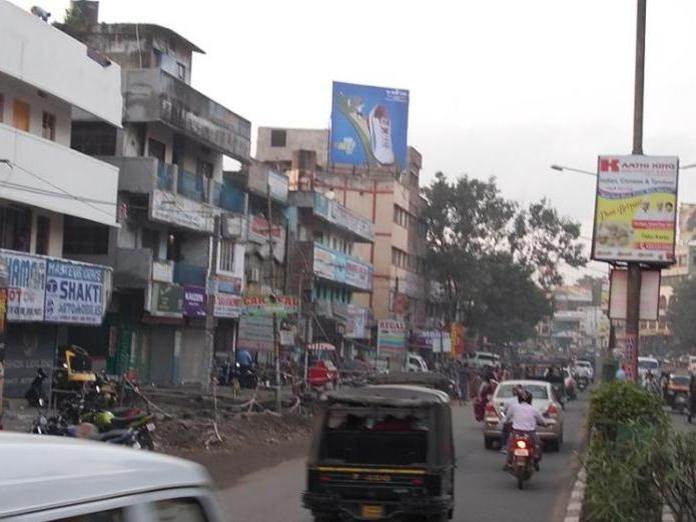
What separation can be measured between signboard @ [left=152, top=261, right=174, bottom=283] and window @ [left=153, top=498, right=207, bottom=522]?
30.9 m

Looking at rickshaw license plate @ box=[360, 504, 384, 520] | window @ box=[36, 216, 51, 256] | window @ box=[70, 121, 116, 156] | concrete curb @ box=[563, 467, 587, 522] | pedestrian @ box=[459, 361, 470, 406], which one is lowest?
pedestrian @ box=[459, 361, 470, 406]

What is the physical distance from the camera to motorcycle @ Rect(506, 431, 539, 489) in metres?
16.9

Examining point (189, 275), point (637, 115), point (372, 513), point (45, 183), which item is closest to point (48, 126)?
point (45, 183)

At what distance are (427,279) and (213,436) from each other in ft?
178

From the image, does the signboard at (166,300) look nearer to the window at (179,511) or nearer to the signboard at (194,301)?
the signboard at (194,301)

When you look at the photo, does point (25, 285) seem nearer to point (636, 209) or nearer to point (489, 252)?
point (636, 209)

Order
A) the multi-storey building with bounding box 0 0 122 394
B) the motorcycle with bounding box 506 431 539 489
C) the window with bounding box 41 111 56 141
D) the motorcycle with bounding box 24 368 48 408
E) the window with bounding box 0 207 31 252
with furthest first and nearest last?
the window with bounding box 41 111 56 141, the window with bounding box 0 207 31 252, the multi-storey building with bounding box 0 0 122 394, the motorcycle with bounding box 24 368 48 408, the motorcycle with bounding box 506 431 539 489

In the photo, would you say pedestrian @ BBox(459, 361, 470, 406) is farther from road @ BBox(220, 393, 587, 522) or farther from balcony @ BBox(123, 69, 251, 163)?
road @ BBox(220, 393, 587, 522)

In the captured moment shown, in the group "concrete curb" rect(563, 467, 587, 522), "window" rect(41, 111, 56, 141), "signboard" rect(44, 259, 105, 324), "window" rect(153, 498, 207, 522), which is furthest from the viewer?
"window" rect(41, 111, 56, 141)

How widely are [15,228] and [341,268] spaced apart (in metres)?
28.6

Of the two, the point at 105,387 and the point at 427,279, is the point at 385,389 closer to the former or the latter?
the point at 105,387

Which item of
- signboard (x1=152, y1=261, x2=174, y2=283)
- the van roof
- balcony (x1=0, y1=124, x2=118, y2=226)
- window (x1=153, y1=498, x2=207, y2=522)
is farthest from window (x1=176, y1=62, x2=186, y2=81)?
the van roof

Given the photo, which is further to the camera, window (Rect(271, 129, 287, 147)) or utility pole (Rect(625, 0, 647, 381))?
window (Rect(271, 129, 287, 147))

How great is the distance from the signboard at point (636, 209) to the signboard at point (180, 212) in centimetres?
1894
